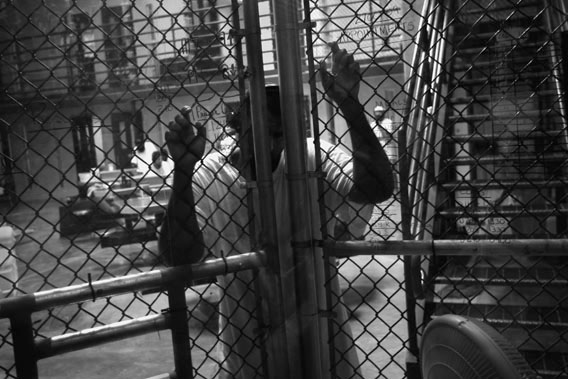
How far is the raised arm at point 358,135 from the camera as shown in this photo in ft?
5.72

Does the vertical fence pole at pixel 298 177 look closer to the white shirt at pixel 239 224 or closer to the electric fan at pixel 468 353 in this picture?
the white shirt at pixel 239 224

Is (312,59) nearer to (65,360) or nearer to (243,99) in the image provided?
(243,99)

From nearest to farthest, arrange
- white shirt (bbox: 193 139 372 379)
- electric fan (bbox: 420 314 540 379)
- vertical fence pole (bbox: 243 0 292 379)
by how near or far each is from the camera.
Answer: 1. electric fan (bbox: 420 314 540 379)
2. vertical fence pole (bbox: 243 0 292 379)
3. white shirt (bbox: 193 139 372 379)

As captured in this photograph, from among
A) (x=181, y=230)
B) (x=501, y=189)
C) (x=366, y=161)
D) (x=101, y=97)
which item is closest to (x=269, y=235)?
(x=181, y=230)

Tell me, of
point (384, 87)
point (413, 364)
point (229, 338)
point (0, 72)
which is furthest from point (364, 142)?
point (384, 87)

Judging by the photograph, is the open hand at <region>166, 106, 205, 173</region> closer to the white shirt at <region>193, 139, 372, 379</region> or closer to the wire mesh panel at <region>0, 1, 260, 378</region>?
the wire mesh panel at <region>0, 1, 260, 378</region>

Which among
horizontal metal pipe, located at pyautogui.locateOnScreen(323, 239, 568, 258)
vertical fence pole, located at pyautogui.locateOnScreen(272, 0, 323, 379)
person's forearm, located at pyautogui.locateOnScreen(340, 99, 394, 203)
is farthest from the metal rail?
person's forearm, located at pyautogui.locateOnScreen(340, 99, 394, 203)

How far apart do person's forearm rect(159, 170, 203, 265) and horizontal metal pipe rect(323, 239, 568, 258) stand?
449 mm

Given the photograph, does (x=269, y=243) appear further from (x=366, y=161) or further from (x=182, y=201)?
(x=366, y=161)

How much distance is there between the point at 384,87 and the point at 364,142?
8380 mm

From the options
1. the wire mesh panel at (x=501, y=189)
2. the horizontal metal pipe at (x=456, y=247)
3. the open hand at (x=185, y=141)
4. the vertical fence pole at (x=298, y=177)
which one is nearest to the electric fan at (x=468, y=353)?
the horizontal metal pipe at (x=456, y=247)

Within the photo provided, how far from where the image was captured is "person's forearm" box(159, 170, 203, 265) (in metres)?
1.73

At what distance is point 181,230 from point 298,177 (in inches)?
16.4

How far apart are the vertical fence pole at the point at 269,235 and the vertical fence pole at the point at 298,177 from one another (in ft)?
0.14
